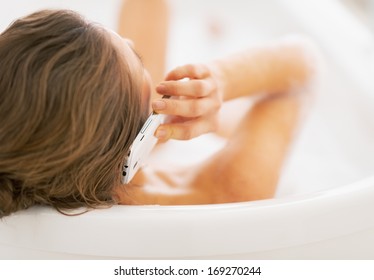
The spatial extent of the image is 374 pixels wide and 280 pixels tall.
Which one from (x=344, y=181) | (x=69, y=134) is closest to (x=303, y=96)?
(x=344, y=181)

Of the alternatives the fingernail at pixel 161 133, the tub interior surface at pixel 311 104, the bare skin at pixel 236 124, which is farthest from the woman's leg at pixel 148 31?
the fingernail at pixel 161 133

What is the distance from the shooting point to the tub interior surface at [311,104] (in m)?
1.38

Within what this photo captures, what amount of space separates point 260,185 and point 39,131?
1.37 feet

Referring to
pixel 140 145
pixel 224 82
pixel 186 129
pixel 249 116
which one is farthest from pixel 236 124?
pixel 140 145

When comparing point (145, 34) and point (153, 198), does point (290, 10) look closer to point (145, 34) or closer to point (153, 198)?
point (145, 34)

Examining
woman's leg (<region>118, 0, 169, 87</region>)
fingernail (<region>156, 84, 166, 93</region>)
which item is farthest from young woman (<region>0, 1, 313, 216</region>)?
woman's leg (<region>118, 0, 169, 87</region>)

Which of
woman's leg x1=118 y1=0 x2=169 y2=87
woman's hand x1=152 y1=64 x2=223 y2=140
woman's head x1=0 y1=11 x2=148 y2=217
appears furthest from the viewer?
woman's leg x1=118 y1=0 x2=169 y2=87

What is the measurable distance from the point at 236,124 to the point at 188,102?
349mm

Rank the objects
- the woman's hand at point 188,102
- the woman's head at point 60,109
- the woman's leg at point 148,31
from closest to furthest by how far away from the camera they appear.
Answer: the woman's head at point 60,109
the woman's hand at point 188,102
the woman's leg at point 148,31

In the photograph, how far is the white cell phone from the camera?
2.86 feet

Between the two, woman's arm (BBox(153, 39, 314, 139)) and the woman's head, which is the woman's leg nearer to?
woman's arm (BBox(153, 39, 314, 139))

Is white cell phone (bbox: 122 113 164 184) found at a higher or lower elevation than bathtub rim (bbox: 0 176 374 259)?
higher

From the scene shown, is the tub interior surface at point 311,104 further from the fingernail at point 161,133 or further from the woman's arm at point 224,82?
the fingernail at point 161,133

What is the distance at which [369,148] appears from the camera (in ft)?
4.60
